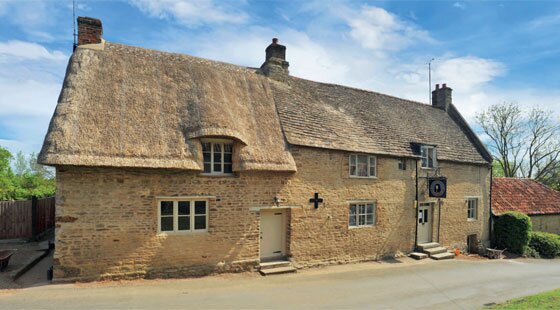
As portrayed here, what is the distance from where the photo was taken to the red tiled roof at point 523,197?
65.2ft

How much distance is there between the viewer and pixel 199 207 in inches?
422

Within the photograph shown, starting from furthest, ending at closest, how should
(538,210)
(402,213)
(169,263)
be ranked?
(538,210), (402,213), (169,263)

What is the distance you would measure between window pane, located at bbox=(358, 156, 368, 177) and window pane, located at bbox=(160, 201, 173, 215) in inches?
318

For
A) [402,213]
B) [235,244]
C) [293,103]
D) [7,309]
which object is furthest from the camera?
[402,213]

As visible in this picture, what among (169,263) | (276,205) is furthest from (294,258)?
(169,263)

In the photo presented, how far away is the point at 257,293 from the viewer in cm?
917

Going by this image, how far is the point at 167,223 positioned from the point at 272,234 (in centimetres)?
402

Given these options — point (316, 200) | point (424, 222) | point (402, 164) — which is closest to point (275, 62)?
point (316, 200)

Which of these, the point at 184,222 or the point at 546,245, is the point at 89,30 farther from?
the point at 546,245

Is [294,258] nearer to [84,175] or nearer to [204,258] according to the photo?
[204,258]

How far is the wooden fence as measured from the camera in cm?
1458

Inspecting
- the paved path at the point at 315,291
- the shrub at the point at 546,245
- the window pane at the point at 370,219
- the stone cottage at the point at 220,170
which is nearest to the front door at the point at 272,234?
the stone cottage at the point at 220,170

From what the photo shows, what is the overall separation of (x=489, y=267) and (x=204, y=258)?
12986 mm

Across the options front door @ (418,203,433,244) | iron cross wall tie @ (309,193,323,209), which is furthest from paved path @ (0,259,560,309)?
front door @ (418,203,433,244)
